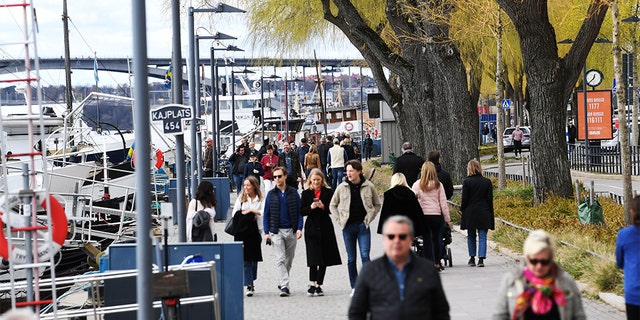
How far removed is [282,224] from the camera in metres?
16.6

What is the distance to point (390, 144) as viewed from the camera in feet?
176

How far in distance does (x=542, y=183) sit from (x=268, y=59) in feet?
61.3

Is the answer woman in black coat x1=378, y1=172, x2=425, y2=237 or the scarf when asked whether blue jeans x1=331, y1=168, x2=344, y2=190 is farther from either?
the scarf

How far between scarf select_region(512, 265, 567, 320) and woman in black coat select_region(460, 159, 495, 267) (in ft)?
36.9

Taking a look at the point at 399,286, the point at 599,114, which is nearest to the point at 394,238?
the point at 399,286

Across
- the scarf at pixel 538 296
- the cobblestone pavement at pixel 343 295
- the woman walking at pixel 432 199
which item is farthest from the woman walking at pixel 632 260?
the woman walking at pixel 432 199

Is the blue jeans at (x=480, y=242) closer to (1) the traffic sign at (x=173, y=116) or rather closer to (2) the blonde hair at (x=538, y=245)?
(1) the traffic sign at (x=173, y=116)

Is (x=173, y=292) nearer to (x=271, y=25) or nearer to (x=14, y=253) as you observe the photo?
(x=14, y=253)

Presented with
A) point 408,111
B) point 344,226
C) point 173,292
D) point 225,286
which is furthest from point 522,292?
point 408,111

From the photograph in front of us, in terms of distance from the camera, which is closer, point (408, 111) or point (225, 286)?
point (225, 286)

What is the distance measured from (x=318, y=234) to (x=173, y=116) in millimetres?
4021

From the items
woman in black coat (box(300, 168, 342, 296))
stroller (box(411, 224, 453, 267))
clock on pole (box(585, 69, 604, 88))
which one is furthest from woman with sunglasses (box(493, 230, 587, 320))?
clock on pole (box(585, 69, 604, 88))

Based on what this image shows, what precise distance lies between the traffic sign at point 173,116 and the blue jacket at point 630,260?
10.5 meters

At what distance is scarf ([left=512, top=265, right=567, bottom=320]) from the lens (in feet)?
24.1
